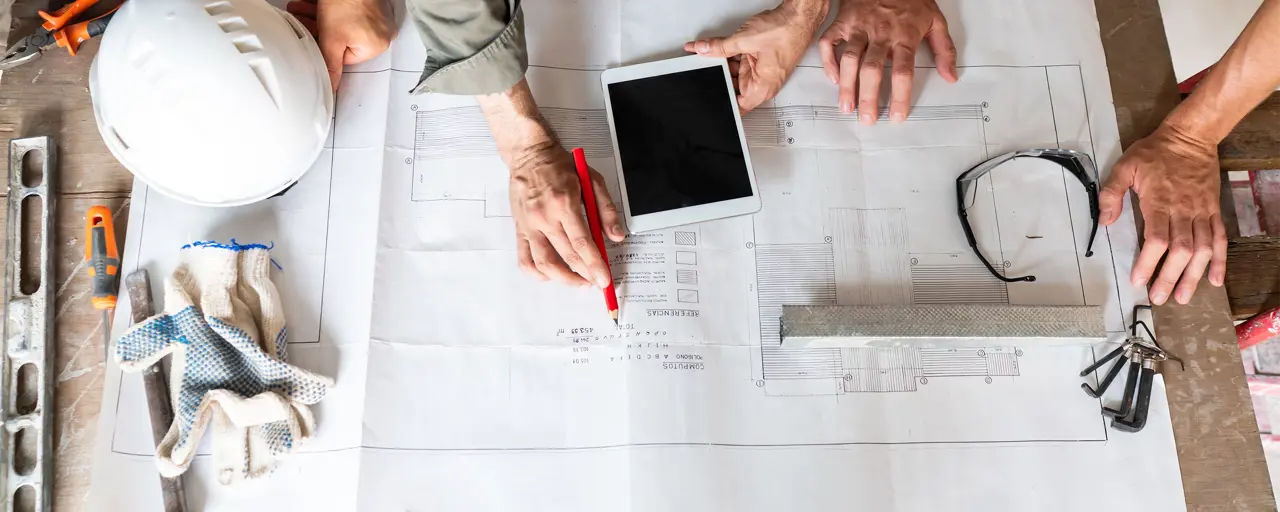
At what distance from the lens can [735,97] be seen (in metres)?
0.93

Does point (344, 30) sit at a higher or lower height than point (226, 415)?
higher

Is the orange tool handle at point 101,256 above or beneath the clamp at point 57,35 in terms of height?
beneath

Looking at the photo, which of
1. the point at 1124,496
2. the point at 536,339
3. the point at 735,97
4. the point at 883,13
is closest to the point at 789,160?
the point at 735,97

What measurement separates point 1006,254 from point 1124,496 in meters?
0.32

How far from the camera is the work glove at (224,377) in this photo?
79 cm

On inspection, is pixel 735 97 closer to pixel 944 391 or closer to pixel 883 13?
pixel 883 13

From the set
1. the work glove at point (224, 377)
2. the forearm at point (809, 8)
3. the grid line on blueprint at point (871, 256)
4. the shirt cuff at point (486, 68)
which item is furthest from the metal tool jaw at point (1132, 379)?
the work glove at point (224, 377)

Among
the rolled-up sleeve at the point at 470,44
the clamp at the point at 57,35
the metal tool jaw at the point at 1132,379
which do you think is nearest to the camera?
the rolled-up sleeve at the point at 470,44

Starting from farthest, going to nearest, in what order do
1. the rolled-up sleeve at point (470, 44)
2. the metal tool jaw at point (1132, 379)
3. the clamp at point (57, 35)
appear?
the clamp at point (57, 35) → the metal tool jaw at point (1132, 379) → the rolled-up sleeve at point (470, 44)

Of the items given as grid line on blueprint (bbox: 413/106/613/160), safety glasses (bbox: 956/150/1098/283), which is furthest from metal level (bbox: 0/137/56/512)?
safety glasses (bbox: 956/150/1098/283)

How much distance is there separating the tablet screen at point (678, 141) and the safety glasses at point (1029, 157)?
0.30m

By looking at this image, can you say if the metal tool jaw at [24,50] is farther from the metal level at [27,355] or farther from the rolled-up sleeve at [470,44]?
the rolled-up sleeve at [470,44]

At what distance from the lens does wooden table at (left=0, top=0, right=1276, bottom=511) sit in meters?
0.82

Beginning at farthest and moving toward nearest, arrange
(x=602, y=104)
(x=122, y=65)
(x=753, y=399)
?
(x=602, y=104)
(x=753, y=399)
(x=122, y=65)
